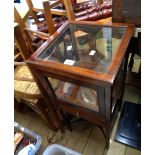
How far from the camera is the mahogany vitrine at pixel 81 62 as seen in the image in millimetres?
731

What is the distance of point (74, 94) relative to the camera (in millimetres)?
942

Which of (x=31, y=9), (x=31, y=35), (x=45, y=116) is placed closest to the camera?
(x=45, y=116)

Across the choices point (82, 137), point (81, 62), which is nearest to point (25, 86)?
point (81, 62)

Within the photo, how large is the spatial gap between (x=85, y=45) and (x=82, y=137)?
0.77m

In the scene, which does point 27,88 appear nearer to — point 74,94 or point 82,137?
point 74,94

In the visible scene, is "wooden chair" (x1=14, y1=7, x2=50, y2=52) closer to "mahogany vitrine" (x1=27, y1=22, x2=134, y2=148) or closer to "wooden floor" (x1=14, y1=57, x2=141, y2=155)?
"mahogany vitrine" (x1=27, y1=22, x2=134, y2=148)

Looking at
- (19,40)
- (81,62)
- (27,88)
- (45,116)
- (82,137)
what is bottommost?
(82,137)

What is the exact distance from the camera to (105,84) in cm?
62

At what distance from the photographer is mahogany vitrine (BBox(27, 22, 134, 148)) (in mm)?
731

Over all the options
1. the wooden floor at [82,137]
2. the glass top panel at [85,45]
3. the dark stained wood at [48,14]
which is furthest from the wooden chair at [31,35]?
the wooden floor at [82,137]
